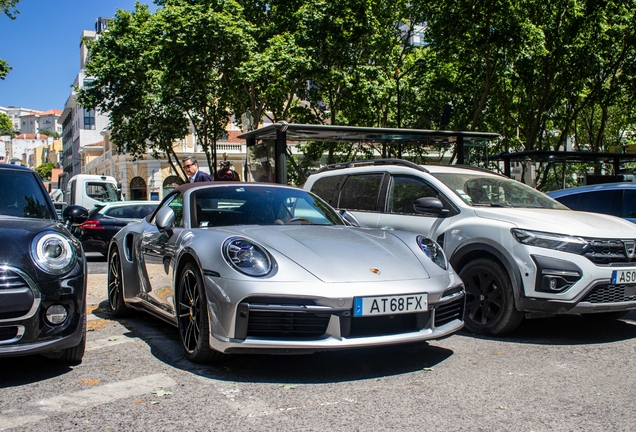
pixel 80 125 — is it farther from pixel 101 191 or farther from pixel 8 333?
pixel 8 333

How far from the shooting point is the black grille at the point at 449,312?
445 centimetres

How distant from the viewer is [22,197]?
5203 mm

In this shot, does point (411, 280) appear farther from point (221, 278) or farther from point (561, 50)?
point (561, 50)

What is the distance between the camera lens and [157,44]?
2461 cm

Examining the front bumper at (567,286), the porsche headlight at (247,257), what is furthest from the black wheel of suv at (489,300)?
the porsche headlight at (247,257)

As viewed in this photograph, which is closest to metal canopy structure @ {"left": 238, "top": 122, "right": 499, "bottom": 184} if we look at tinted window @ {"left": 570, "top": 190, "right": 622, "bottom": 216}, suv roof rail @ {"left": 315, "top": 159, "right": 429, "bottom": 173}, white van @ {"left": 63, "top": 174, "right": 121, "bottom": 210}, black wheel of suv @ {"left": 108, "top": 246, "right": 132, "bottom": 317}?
suv roof rail @ {"left": 315, "top": 159, "right": 429, "bottom": 173}

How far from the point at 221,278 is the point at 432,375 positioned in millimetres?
1531

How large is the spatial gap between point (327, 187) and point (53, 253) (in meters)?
4.51

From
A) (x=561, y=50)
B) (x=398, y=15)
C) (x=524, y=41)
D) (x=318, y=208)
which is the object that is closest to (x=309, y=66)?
(x=398, y=15)

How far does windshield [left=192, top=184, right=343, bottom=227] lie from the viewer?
5.32 meters

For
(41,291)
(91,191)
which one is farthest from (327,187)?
(91,191)

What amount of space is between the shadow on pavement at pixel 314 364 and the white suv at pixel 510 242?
0.93 m

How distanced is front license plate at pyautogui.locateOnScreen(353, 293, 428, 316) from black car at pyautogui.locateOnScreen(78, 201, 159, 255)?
38.1 feet

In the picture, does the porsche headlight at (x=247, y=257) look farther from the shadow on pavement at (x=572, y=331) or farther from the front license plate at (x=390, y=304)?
the shadow on pavement at (x=572, y=331)
